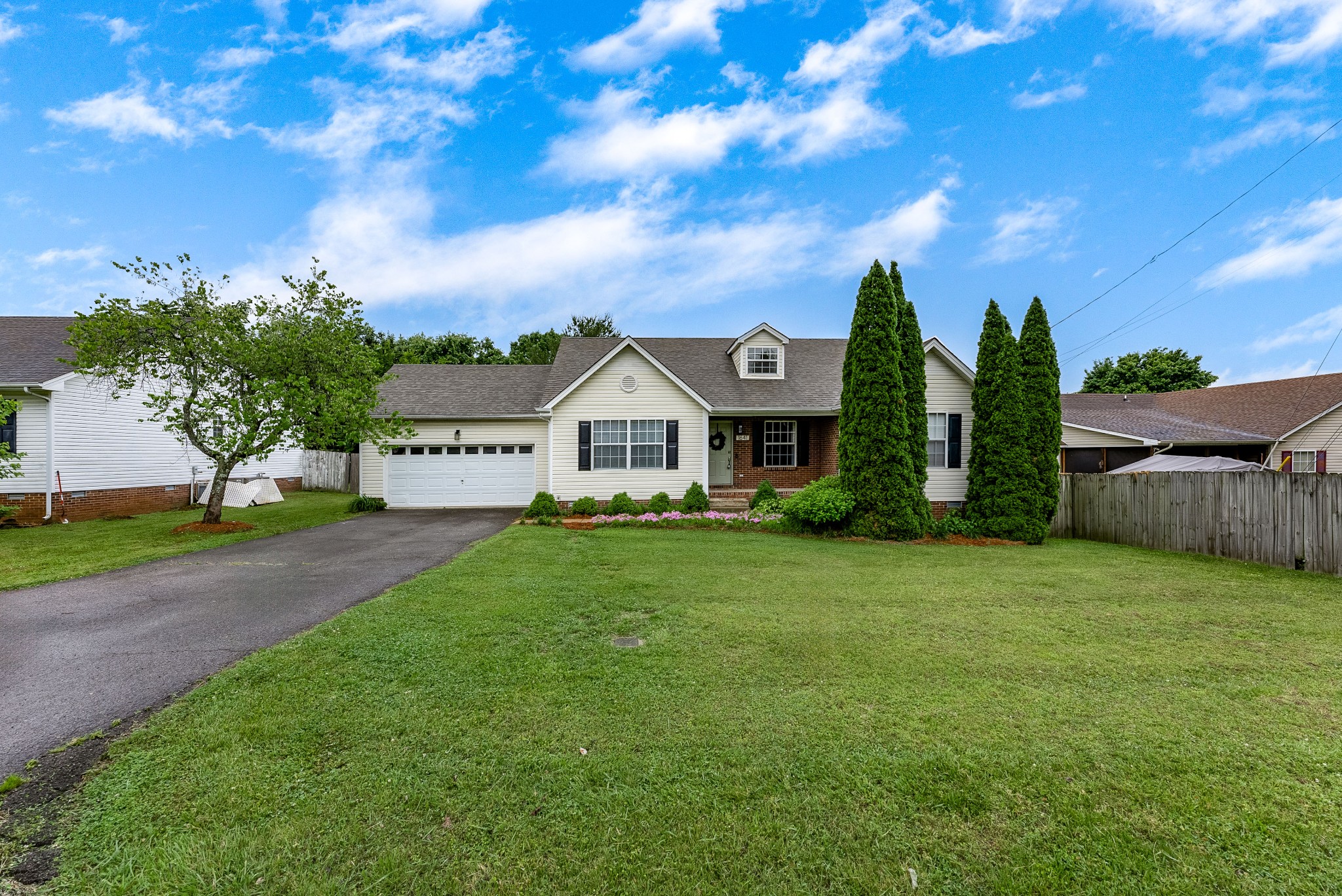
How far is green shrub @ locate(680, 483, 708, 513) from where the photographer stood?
1498 cm

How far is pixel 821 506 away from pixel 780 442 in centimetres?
573

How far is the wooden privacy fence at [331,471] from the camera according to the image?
24.5 meters

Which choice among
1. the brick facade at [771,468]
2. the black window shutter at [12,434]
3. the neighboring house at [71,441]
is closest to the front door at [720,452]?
the brick facade at [771,468]

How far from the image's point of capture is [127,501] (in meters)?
16.3

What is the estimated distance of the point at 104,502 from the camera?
15570 millimetres

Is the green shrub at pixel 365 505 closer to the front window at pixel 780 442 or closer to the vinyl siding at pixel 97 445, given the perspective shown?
the vinyl siding at pixel 97 445

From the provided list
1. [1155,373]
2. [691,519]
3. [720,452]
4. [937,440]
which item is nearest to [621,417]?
[720,452]

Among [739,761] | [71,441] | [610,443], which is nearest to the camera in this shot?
[739,761]

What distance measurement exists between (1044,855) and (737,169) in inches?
745

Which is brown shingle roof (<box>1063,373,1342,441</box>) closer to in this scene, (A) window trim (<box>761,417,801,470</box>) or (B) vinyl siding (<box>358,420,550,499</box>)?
(A) window trim (<box>761,417,801,470</box>)

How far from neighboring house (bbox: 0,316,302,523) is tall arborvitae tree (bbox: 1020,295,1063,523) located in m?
22.9

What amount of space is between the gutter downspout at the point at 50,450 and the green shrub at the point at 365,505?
663 centimetres

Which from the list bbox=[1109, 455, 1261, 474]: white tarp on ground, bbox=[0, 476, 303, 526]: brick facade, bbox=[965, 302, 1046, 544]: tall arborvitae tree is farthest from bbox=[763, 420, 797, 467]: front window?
bbox=[0, 476, 303, 526]: brick facade

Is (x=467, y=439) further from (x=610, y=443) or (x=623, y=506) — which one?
(x=623, y=506)
